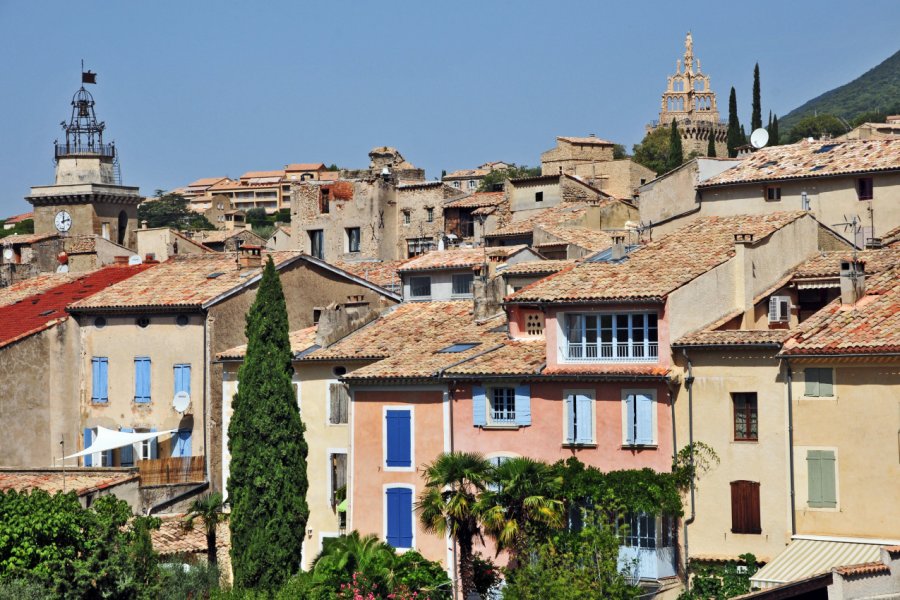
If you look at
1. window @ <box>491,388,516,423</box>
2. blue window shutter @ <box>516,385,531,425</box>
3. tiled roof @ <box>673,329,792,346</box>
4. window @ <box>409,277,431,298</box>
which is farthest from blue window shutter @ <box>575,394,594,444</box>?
window @ <box>409,277,431,298</box>

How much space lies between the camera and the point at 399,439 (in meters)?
45.1

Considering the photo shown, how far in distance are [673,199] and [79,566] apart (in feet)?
94.4

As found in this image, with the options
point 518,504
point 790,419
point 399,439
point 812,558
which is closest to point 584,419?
point 518,504

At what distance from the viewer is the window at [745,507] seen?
1533 inches

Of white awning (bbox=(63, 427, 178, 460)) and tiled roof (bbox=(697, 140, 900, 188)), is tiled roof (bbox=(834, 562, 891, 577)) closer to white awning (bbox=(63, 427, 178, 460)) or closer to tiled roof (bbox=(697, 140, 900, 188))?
tiled roof (bbox=(697, 140, 900, 188))

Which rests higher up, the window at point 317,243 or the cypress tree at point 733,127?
the cypress tree at point 733,127

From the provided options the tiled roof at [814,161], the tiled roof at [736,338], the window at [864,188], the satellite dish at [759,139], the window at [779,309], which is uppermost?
the satellite dish at [759,139]

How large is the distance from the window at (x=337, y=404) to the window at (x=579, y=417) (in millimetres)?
8629

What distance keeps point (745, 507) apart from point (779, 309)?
5.46 metres

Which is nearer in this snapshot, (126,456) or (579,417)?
(579,417)

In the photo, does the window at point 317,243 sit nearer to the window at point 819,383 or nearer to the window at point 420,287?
the window at point 420,287

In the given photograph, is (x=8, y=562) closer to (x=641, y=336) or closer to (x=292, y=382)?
(x=292, y=382)

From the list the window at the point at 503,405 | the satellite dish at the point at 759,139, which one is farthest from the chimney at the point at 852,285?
the satellite dish at the point at 759,139

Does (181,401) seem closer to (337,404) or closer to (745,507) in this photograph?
(337,404)
